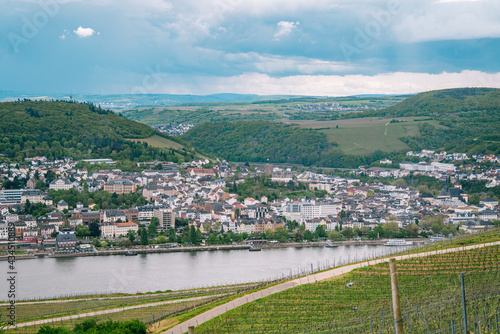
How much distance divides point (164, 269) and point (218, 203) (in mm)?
10953

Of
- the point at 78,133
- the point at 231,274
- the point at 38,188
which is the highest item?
the point at 78,133

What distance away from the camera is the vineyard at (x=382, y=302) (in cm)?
835

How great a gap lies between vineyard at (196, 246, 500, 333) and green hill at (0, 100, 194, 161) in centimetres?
2597

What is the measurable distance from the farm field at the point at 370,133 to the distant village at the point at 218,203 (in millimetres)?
6630

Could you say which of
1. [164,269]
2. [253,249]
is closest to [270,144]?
[253,249]

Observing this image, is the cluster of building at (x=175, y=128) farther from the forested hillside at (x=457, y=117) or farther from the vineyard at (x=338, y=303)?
the vineyard at (x=338, y=303)

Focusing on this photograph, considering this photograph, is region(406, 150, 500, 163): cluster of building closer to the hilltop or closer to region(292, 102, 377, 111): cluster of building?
the hilltop

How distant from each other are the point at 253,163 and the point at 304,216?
20.7 metres

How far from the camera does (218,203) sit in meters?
30.5

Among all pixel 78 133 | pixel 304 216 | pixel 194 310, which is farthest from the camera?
pixel 78 133

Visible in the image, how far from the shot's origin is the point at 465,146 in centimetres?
4300

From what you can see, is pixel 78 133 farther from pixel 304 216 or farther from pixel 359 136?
pixel 359 136

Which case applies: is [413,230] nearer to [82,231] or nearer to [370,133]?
[82,231]

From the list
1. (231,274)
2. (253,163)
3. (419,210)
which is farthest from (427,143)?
(231,274)
